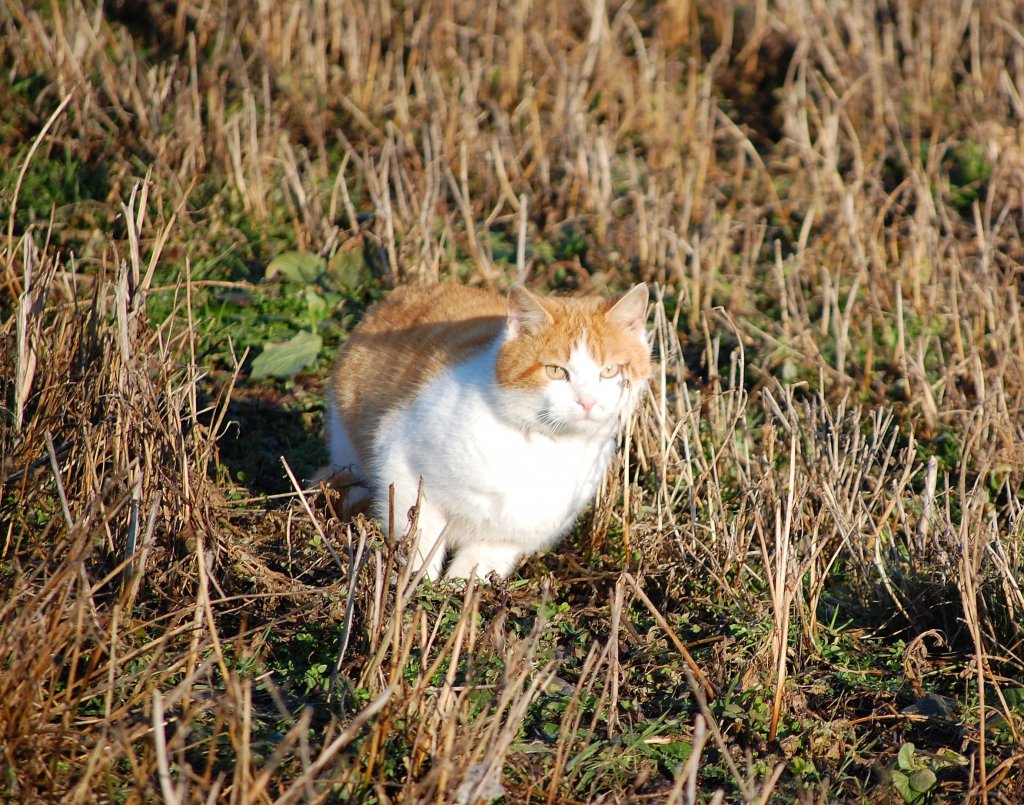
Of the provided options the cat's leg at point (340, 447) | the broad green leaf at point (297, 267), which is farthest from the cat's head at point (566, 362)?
the broad green leaf at point (297, 267)

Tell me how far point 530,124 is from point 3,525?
12.5 feet

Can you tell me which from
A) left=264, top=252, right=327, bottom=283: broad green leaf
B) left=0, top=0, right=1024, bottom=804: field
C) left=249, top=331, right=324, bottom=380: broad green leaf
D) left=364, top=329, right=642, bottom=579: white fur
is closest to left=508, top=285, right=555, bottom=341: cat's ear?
left=364, top=329, right=642, bottom=579: white fur

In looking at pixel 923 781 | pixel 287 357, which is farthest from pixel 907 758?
pixel 287 357

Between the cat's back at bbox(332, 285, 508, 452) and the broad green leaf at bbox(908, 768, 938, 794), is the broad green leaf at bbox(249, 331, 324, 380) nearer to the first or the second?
the cat's back at bbox(332, 285, 508, 452)

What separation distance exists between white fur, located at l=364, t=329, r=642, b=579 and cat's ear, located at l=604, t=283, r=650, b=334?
0.61ft

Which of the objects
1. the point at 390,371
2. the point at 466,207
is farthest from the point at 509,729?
the point at 466,207

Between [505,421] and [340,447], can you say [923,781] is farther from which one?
[340,447]

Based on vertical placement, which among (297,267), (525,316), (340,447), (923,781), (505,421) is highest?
(525,316)

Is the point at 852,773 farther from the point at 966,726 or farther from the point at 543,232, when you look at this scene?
the point at 543,232

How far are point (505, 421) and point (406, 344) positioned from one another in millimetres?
625

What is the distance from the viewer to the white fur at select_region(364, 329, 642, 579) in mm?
3135

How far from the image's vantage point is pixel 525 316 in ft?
10.5

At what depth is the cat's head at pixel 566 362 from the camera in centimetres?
312

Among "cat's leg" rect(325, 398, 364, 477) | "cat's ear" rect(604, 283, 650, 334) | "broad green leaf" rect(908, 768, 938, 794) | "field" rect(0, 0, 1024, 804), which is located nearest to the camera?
"field" rect(0, 0, 1024, 804)
